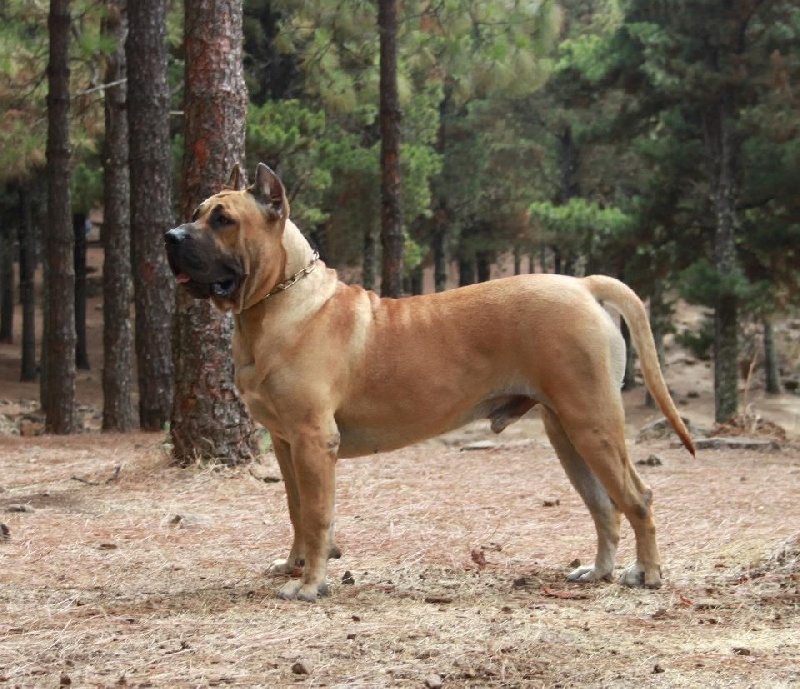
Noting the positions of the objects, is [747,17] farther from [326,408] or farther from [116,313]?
[326,408]

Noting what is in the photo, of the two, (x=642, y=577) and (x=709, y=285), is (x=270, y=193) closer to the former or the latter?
(x=642, y=577)

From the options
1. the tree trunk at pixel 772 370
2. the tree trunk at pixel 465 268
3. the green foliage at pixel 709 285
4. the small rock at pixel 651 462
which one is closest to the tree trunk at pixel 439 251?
the tree trunk at pixel 465 268

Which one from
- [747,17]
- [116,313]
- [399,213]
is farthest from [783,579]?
[747,17]

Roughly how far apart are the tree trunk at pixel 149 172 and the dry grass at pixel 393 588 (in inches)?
180

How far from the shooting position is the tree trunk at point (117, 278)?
52.1 feet

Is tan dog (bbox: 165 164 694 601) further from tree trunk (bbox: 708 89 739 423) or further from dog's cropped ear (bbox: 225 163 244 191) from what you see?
tree trunk (bbox: 708 89 739 423)

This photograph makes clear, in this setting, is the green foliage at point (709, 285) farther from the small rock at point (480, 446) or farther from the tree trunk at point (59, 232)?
the tree trunk at point (59, 232)

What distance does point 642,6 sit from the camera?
2064 centimetres

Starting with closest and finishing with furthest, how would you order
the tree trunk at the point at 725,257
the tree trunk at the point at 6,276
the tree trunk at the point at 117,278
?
the tree trunk at the point at 117,278 → the tree trunk at the point at 725,257 → the tree trunk at the point at 6,276

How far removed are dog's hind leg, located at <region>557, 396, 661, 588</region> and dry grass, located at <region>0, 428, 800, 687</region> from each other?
0.67 feet

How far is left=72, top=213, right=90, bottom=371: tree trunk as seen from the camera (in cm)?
2988

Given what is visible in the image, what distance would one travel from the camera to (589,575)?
5.64 meters

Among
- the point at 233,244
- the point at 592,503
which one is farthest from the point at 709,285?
the point at 233,244

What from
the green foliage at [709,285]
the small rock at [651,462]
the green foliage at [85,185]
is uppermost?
the green foliage at [85,185]
